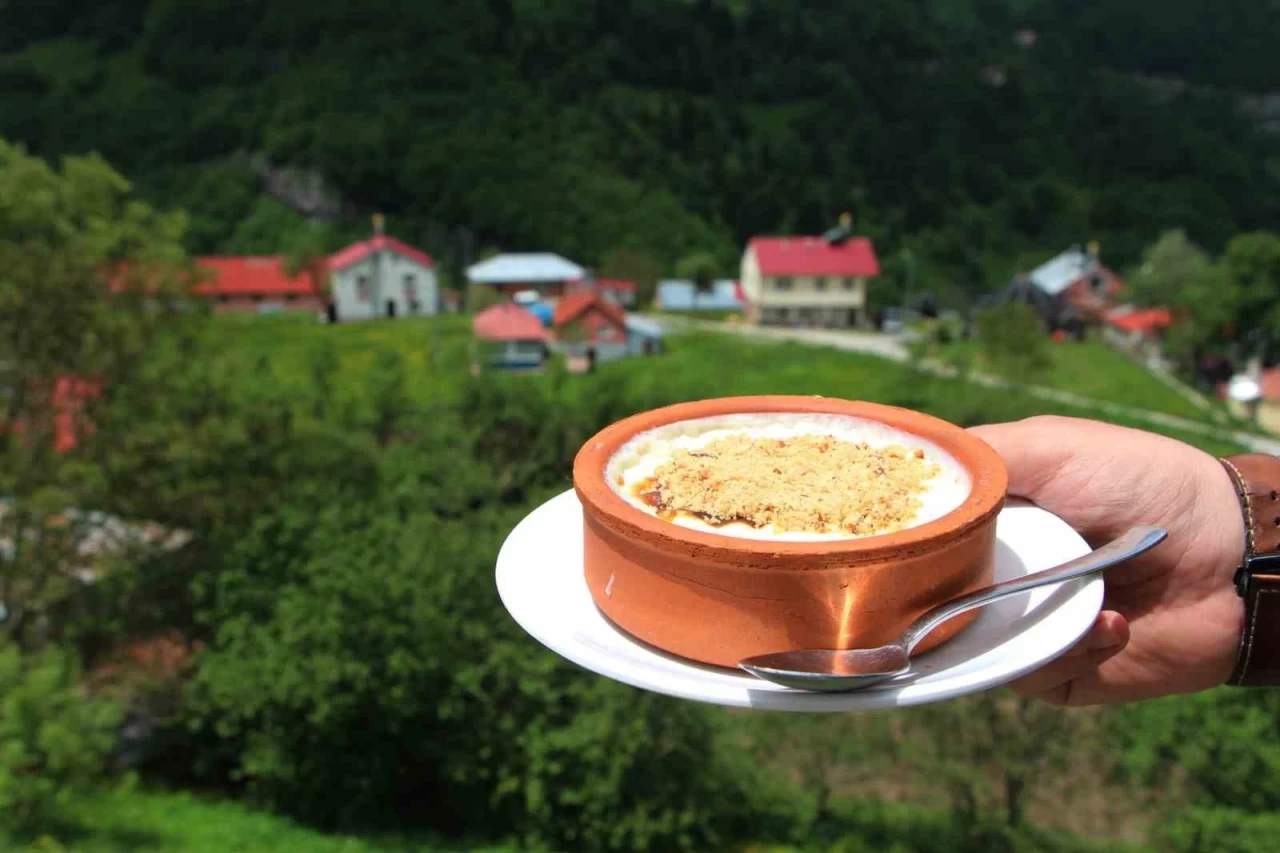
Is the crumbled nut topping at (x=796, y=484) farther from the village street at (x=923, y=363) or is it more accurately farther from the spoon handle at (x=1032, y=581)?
the village street at (x=923, y=363)

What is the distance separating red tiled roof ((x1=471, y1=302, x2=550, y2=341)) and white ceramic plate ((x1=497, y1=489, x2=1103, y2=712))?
25.1 m

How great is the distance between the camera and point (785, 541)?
1602 millimetres

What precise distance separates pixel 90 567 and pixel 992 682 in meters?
13.1

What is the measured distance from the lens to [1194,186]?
6028 centimetres

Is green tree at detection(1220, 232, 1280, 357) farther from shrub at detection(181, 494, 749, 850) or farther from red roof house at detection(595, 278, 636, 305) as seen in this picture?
shrub at detection(181, 494, 749, 850)

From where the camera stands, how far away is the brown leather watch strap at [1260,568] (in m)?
2.24

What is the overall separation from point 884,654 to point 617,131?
5582 cm

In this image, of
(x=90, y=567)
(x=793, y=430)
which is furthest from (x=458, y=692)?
(x=793, y=430)

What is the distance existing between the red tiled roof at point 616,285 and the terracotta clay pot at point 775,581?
39.1m

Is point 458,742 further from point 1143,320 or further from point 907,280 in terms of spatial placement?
point 907,280

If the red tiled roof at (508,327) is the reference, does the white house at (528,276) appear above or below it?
below

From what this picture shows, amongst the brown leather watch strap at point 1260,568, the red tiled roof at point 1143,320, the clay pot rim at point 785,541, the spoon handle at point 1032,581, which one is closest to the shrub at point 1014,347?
the red tiled roof at point 1143,320

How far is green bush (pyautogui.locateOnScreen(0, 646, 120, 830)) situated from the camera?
10.4m

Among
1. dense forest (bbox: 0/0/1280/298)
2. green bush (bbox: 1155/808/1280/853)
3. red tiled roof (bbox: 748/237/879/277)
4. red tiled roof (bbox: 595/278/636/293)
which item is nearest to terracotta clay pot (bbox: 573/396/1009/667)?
green bush (bbox: 1155/808/1280/853)
